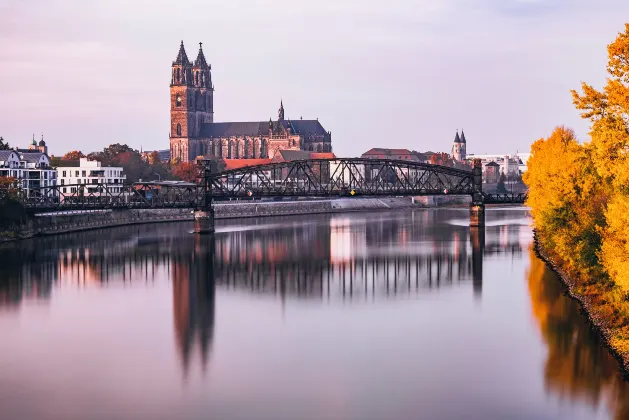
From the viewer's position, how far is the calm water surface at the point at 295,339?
1049 inches

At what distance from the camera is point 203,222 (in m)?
89.1

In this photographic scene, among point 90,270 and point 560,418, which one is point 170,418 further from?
point 90,270

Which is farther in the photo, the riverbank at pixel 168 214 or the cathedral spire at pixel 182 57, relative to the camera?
the cathedral spire at pixel 182 57

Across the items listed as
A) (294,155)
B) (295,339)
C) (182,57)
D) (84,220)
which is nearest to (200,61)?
(182,57)

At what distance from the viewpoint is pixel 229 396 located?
27516mm

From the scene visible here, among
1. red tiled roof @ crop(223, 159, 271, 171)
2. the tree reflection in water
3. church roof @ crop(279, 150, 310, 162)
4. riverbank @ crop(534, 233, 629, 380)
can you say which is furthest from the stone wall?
red tiled roof @ crop(223, 159, 271, 171)

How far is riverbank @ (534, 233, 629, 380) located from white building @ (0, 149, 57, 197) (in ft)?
234

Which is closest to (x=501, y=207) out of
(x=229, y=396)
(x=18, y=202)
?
(x=18, y=202)

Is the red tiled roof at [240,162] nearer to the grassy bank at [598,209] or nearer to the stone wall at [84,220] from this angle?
the stone wall at [84,220]

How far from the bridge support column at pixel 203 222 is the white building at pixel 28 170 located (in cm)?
2089

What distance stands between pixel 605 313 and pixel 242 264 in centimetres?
3154

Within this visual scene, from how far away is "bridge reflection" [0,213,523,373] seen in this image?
4709 centimetres

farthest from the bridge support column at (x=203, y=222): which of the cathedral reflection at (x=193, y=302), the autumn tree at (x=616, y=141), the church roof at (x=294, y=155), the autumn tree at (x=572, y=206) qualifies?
the church roof at (x=294, y=155)

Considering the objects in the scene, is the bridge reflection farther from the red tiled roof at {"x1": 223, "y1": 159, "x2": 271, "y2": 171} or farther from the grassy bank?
the red tiled roof at {"x1": 223, "y1": 159, "x2": 271, "y2": 171}
